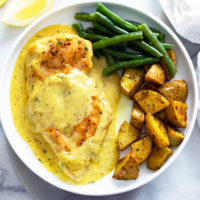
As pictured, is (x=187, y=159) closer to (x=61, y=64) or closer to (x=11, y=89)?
(x=61, y=64)

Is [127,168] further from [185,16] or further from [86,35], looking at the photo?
[185,16]

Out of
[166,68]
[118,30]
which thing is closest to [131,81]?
[166,68]

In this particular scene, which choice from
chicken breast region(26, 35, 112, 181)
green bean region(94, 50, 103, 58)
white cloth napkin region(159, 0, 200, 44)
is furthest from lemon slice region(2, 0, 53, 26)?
white cloth napkin region(159, 0, 200, 44)

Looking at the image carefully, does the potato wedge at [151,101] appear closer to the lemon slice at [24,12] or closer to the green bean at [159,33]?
the green bean at [159,33]

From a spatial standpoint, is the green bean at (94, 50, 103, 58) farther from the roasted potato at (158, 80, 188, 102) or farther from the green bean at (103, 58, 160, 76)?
the roasted potato at (158, 80, 188, 102)

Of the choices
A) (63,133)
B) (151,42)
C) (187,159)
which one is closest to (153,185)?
(187,159)

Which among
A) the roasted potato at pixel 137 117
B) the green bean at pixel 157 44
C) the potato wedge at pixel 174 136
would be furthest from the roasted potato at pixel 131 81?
the potato wedge at pixel 174 136
